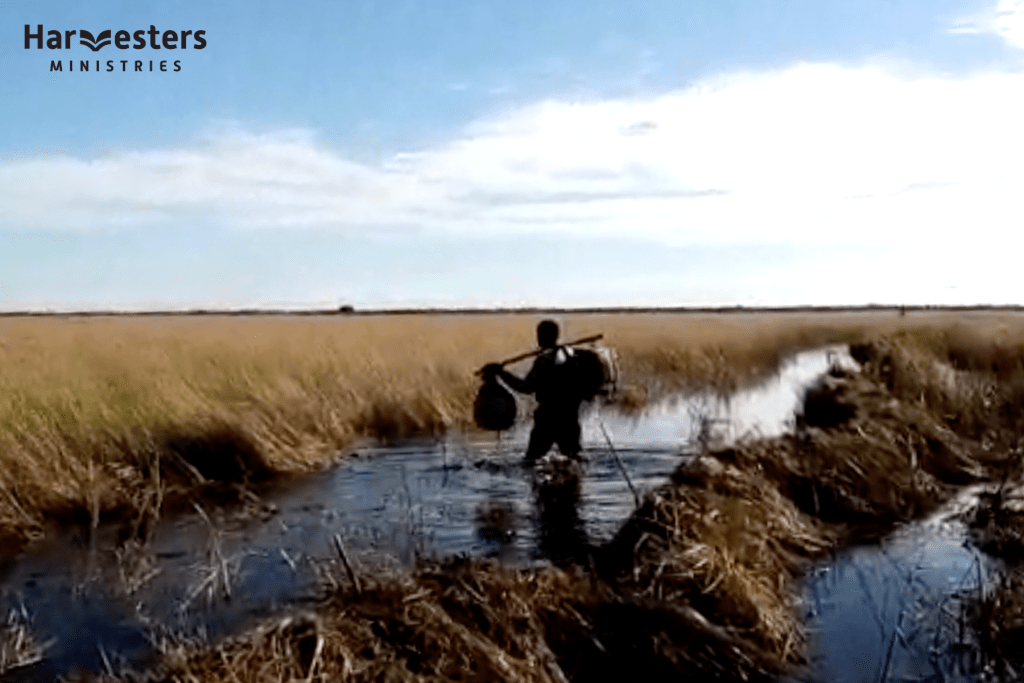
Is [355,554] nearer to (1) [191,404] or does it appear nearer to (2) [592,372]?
(2) [592,372]

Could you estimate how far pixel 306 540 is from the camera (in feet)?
30.3

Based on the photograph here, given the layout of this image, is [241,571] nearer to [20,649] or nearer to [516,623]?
[20,649]

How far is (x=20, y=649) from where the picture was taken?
645 cm

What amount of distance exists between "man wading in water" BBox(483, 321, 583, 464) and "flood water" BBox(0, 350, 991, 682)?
1.20 ft

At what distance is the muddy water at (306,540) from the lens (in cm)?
707

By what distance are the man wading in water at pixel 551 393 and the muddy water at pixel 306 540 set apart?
327 mm

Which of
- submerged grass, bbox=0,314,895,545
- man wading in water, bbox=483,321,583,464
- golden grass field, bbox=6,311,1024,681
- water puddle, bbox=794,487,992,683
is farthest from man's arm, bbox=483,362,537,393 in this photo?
water puddle, bbox=794,487,992,683

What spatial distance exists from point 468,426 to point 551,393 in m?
5.14

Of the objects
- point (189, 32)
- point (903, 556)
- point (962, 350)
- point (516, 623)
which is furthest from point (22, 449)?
point (962, 350)

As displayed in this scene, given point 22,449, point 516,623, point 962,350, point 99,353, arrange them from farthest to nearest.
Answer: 1. point 962,350
2. point 99,353
3. point 22,449
4. point 516,623

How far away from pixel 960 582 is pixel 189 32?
8.41 meters

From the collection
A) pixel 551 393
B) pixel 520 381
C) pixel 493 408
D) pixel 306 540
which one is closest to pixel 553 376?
pixel 551 393

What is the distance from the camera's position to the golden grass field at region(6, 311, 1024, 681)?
582 centimetres

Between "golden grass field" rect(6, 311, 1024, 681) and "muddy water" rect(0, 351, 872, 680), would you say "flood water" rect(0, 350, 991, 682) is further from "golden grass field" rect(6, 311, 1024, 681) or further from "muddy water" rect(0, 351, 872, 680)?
"golden grass field" rect(6, 311, 1024, 681)
